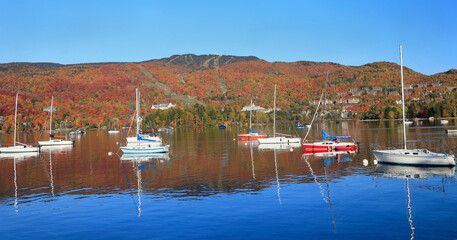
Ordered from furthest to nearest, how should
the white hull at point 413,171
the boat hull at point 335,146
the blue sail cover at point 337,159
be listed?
the boat hull at point 335,146 < the blue sail cover at point 337,159 < the white hull at point 413,171

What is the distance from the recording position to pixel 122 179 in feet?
129

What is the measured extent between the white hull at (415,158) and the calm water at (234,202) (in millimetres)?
804

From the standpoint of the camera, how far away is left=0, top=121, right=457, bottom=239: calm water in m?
21.5

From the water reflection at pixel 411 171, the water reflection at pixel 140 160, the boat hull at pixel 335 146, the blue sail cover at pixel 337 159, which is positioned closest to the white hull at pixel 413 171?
the water reflection at pixel 411 171

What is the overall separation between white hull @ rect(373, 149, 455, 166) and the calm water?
31.7 inches

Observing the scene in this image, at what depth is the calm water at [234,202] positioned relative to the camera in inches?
845

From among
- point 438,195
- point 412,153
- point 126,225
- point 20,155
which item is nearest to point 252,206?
point 126,225

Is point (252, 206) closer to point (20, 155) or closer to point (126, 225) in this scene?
point (126, 225)

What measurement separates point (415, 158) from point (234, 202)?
73.3 feet

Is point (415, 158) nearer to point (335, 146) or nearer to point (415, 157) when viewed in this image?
point (415, 157)

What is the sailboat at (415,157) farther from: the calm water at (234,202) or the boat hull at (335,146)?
the boat hull at (335,146)

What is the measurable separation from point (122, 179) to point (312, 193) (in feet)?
64.6

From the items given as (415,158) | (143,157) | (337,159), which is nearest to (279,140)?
(337,159)

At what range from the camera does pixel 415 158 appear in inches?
1566
